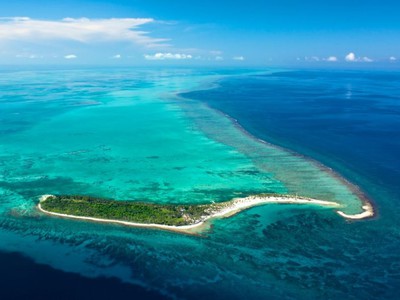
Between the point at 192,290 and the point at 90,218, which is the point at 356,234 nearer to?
the point at 192,290

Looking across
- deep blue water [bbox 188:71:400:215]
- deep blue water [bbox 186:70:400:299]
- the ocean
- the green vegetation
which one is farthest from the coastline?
the green vegetation

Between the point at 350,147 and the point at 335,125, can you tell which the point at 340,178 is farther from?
the point at 335,125

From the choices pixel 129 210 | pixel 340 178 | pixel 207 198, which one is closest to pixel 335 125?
pixel 340 178

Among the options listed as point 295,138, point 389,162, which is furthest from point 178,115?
point 389,162

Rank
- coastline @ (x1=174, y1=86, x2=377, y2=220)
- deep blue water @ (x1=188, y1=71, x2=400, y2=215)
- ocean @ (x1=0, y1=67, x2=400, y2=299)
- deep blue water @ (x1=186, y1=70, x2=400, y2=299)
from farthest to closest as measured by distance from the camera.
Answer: deep blue water @ (x1=188, y1=71, x2=400, y2=215) < coastline @ (x1=174, y1=86, x2=377, y2=220) < deep blue water @ (x1=186, y1=70, x2=400, y2=299) < ocean @ (x1=0, y1=67, x2=400, y2=299)

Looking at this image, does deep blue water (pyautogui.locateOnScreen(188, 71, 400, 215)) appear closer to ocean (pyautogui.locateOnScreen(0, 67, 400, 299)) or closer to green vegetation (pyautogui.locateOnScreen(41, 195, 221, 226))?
ocean (pyautogui.locateOnScreen(0, 67, 400, 299))

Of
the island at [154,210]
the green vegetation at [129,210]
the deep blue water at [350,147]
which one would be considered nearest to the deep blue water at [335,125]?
the deep blue water at [350,147]
